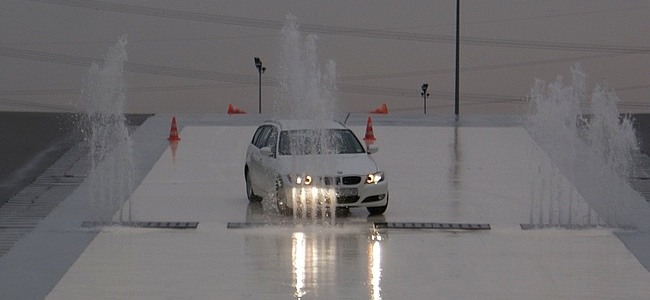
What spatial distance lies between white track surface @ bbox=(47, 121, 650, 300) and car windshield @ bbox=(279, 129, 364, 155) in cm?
99

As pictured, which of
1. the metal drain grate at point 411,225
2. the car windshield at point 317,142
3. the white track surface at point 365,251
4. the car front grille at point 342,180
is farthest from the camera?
the car windshield at point 317,142

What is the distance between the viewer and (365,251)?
2025 centimetres

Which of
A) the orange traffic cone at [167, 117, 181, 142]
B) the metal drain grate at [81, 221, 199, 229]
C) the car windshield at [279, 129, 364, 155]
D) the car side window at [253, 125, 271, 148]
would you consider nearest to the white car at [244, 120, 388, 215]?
the car windshield at [279, 129, 364, 155]

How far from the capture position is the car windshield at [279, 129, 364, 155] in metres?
24.4

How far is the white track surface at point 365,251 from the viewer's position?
1744 centimetres

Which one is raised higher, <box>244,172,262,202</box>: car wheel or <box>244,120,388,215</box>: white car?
<box>244,120,388,215</box>: white car

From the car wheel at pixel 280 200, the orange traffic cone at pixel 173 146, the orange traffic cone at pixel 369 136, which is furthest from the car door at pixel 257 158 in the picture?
the orange traffic cone at pixel 369 136

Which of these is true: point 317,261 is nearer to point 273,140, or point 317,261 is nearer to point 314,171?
point 314,171

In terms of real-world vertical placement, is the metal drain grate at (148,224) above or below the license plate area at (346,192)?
below

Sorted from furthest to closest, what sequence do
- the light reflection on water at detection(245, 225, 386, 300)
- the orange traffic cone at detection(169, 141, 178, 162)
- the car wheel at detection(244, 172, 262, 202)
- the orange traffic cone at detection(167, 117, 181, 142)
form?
the orange traffic cone at detection(167, 117, 181, 142) < the orange traffic cone at detection(169, 141, 178, 162) < the car wheel at detection(244, 172, 262, 202) < the light reflection on water at detection(245, 225, 386, 300)

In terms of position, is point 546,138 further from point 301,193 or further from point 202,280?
point 202,280

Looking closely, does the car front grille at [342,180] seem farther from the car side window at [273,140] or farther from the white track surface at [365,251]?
the car side window at [273,140]

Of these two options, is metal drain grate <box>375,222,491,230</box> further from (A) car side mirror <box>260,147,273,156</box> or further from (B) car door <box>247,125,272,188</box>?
(B) car door <box>247,125,272,188</box>

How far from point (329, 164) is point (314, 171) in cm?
32
